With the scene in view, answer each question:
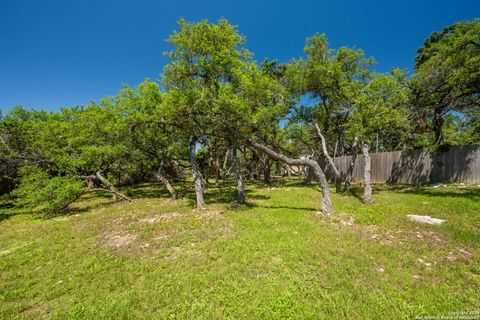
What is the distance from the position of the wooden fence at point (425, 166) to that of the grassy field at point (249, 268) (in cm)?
627

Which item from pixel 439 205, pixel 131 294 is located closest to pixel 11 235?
pixel 131 294

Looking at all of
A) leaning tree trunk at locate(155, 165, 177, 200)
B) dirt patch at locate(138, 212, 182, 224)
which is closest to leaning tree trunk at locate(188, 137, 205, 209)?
dirt patch at locate(138, 212, 182, 224)

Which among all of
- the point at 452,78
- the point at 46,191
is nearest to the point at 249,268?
the point at 46,191

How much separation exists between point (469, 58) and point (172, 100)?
12653 mm

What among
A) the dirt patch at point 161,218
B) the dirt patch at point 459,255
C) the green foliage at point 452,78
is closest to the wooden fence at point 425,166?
the green foliage at point 452,78

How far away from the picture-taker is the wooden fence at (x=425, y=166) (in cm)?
1137

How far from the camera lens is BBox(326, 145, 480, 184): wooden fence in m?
11.4

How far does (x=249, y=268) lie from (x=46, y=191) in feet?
34.3

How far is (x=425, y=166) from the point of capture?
13125mm

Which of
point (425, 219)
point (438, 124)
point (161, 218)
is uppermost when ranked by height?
point (438, 124)

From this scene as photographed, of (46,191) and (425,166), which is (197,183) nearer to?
(46,191)

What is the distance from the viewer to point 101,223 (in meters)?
7.61

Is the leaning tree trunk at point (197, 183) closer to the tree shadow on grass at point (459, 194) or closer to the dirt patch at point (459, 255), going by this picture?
the dirt patch at point (459, 255)

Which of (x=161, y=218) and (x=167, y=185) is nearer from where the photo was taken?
(x=161, y=218)
